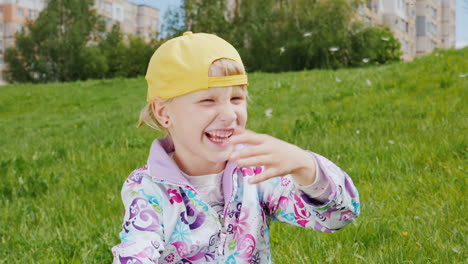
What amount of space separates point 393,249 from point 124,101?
1205 cm

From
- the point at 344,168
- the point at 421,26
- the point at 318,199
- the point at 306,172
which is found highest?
the point at 421,26

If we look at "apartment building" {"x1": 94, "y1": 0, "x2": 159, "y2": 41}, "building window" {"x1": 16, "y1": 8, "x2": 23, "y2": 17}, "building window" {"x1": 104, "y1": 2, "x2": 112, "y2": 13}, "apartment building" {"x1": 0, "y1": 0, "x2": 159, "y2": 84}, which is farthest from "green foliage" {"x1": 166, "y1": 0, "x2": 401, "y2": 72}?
"apartment building" {"x1": 94, "y1": 0, "x2": 159, "y2": 41}

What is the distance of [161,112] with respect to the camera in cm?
220

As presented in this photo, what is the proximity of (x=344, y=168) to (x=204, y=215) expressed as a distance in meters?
2.59

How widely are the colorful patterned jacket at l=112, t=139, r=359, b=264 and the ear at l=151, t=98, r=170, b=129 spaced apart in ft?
0.41

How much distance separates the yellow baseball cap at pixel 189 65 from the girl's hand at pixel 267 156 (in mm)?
350

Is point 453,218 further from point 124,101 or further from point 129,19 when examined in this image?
point 129,19

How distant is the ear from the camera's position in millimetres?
2174

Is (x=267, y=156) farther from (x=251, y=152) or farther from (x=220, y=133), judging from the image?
(x=220, y=133)

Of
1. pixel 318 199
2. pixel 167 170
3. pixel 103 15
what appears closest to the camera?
pixel 318 199

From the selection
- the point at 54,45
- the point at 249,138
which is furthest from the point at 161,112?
the point at 54,45

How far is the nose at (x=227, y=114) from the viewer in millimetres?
1954

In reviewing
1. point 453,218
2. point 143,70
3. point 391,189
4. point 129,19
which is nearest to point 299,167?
point 453,218

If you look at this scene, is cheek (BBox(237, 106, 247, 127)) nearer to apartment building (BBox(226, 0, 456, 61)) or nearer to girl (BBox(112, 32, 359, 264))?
girl (BBox(112, 32, 359, 264))
